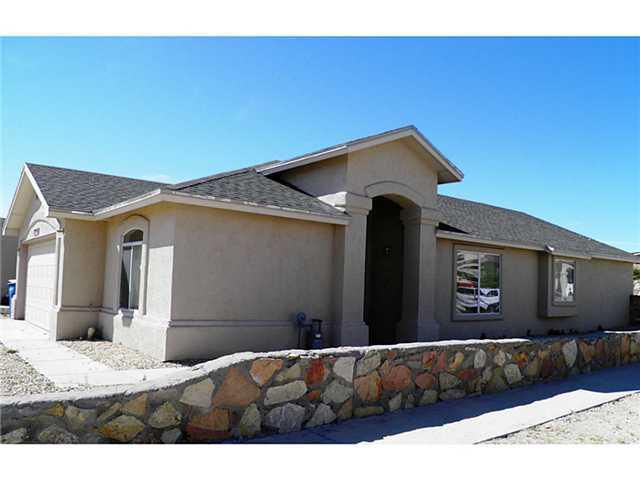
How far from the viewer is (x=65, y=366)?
8914mm

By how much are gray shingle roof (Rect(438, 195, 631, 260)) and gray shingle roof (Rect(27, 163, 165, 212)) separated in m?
9.43

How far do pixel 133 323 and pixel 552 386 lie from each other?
813 centimetres

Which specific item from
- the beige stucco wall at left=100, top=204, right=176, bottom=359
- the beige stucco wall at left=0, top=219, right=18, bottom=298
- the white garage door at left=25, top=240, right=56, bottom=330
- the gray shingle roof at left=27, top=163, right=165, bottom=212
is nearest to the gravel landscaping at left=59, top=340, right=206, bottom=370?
the beige stucco wall at left=100, top=204, right=176, bottom=359

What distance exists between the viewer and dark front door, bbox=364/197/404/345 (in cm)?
1353

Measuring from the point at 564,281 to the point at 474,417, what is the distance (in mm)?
12494

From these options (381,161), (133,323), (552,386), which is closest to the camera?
(552,386)

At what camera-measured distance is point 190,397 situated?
5094mm

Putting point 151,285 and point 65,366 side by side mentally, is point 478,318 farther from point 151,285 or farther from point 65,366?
point 65,366

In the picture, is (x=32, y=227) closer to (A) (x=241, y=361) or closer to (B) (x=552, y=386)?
(A) (x=241, y=361)

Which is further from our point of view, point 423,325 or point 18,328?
point 18,328

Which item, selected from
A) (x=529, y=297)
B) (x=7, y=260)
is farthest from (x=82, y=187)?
(x=529, y=297)

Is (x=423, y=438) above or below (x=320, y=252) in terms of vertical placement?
below

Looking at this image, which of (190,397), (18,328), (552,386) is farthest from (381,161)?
(18,328)

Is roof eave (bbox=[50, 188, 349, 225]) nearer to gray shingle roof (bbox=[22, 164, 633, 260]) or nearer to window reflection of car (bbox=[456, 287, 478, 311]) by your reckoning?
gray shingle roof (bbox=[22, 164, 633, 260])
